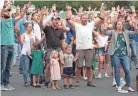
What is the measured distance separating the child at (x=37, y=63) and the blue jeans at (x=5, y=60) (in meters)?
0.86

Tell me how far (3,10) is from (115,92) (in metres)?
3.25

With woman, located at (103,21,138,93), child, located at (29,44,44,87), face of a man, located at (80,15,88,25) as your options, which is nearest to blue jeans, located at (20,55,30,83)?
child, located at (29,44,44,87)

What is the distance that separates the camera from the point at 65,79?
11781mm

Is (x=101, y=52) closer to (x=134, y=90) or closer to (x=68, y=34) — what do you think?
(x=68, y=34)

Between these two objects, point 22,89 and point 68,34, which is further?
A: point 68,34

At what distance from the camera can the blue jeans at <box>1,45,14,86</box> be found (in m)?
10.9

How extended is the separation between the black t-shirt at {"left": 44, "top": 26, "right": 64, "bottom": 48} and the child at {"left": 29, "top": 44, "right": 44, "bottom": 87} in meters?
Result: 0.38

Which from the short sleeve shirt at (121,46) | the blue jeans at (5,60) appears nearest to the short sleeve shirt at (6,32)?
the blue jeans at (5,60)

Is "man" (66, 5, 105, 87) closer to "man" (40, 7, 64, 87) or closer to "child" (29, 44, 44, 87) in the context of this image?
"man" (40, 7, 64, 87)

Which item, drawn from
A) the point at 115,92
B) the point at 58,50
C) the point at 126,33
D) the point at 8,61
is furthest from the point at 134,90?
the point at 8,61

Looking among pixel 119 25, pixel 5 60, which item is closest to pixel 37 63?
pixel 5 60

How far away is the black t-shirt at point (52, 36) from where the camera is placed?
11.5 metres

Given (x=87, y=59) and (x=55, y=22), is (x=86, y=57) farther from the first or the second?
(x=55, y=22)

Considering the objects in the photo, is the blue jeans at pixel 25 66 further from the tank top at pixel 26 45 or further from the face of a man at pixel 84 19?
the face of a man at pixel 84 19
